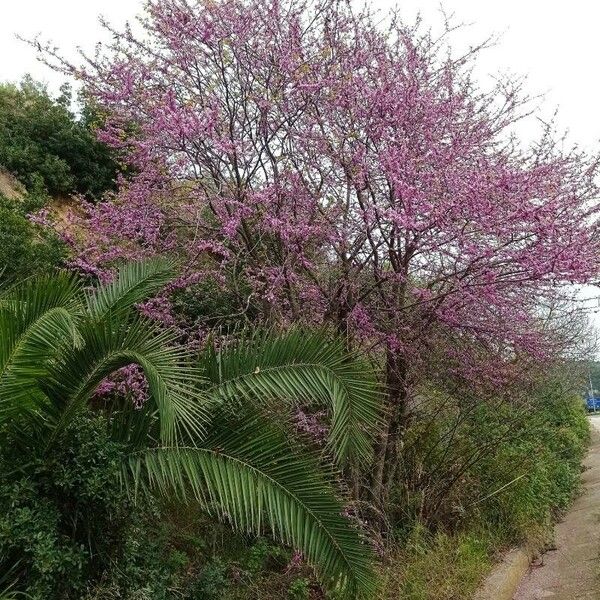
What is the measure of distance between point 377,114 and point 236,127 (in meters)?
1.42

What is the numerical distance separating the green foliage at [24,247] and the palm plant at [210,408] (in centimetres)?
388

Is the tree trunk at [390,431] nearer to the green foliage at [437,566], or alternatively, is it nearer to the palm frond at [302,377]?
the green foliage at [437,566]

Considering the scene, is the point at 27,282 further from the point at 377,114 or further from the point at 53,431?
the point at 377,114

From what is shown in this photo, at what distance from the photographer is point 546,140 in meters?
6.21

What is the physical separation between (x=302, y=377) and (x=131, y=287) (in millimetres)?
1496

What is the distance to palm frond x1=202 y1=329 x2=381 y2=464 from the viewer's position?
404 centimetres

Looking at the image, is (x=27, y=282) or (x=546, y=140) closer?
(x=27, y=282)

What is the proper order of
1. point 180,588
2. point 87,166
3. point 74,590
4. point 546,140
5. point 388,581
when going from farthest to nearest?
point 87,166 → point 546,140 → point 388,581 → point 180,588 → point 74,590

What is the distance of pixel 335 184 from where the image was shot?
612cm

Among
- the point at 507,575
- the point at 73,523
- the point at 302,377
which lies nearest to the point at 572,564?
the point at 507,575

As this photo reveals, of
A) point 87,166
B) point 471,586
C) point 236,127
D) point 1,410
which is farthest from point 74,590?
point 87,166

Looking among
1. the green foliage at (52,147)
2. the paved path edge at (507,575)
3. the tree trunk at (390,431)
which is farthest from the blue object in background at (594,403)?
the tree trunk at (390,431)

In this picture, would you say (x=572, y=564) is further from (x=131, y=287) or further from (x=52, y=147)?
(x=52, y=147)

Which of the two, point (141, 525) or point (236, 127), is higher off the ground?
point (236, 127)
